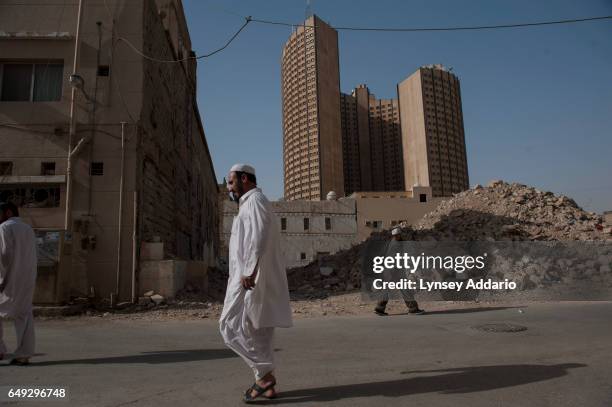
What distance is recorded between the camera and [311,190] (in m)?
53.5

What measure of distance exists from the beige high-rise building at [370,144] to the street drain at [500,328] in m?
57.6

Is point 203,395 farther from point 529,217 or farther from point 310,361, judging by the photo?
point 529,217

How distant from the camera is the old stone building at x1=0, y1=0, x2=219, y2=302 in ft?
34.0

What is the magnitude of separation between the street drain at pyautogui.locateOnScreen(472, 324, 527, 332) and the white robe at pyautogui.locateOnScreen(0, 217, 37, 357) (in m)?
5.55

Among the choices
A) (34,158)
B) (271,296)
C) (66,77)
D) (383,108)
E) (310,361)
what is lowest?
(310,361)

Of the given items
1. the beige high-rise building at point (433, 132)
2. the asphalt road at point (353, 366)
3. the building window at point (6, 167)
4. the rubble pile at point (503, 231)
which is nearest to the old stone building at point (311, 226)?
the rubble pile at point (503, 231)

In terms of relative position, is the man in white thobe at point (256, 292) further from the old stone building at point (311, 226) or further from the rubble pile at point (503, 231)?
the old stone building at point (311, 226)

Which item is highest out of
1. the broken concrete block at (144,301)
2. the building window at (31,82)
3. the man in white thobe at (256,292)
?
the building window at (31,82)

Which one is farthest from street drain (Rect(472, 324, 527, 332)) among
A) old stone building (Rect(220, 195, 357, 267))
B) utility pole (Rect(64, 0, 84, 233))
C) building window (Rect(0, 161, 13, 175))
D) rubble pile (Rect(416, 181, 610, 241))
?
old stone building (Rect(220, 195, 357, 267))

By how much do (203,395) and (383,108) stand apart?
225 feet

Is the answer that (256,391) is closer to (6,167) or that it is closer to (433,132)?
(6,167)

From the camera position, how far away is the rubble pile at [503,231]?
13086mm

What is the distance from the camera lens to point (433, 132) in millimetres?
60594

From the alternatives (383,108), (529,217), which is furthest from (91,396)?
(383,108)
